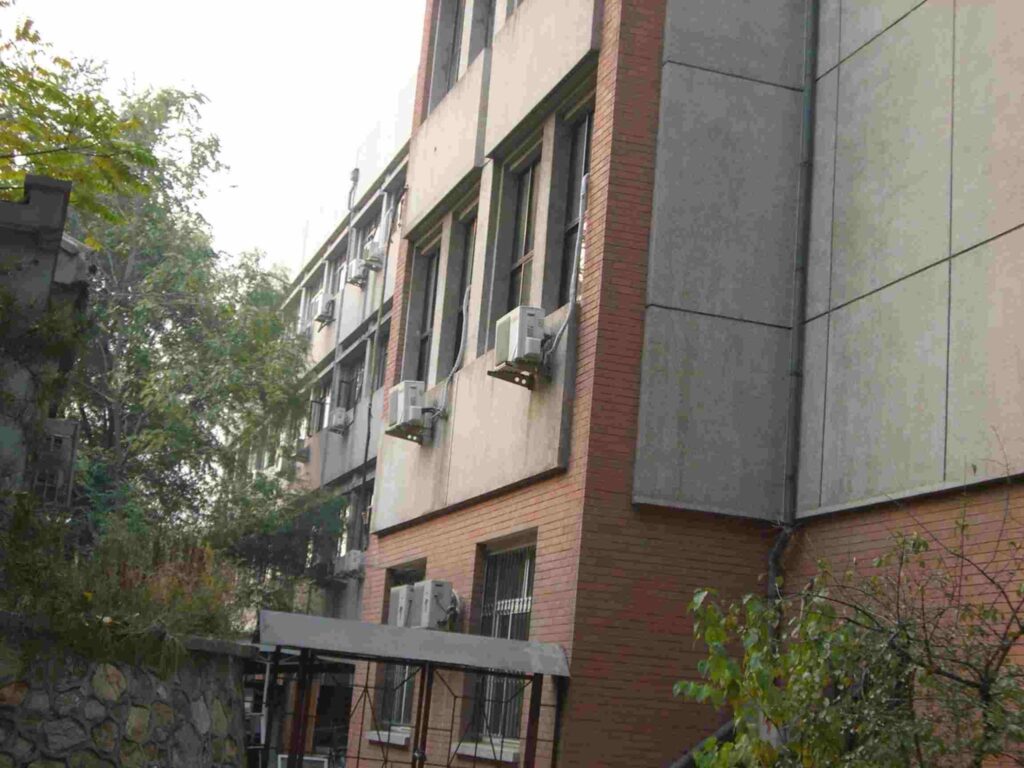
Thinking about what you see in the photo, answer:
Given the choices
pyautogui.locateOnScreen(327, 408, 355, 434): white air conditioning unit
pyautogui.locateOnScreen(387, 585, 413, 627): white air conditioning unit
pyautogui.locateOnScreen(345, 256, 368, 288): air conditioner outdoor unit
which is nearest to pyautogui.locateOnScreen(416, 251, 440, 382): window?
pyautogui.locateOnScreen(387, 585, 413, 627): white air conditioning unit

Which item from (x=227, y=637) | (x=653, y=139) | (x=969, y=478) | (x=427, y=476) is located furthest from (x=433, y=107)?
(x=969, y=478)

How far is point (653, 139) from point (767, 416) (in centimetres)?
279

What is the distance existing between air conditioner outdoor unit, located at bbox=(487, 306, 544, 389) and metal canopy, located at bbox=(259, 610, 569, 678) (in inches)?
110

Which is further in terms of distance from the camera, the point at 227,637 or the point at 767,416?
the point at 767,416

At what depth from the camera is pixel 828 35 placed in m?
13.4

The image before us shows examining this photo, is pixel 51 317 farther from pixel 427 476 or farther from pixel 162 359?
pixel 162 359

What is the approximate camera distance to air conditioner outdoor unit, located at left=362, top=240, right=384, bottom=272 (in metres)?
28.6

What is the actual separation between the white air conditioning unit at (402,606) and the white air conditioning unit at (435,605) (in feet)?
1.03

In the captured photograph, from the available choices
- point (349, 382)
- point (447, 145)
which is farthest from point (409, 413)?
point (349, 382)

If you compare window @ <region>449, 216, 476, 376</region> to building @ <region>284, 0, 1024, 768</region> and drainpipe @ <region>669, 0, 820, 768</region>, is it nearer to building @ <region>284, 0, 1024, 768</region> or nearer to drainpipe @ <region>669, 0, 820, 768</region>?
building @ <region>284, 0, 1024, 768</region>

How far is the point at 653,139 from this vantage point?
13.3 m

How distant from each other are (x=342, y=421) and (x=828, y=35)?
18.0 m

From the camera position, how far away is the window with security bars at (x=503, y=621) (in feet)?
45.4

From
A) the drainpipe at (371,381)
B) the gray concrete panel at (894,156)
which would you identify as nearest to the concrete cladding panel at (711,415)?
the gray concrete panel at (894,156)
